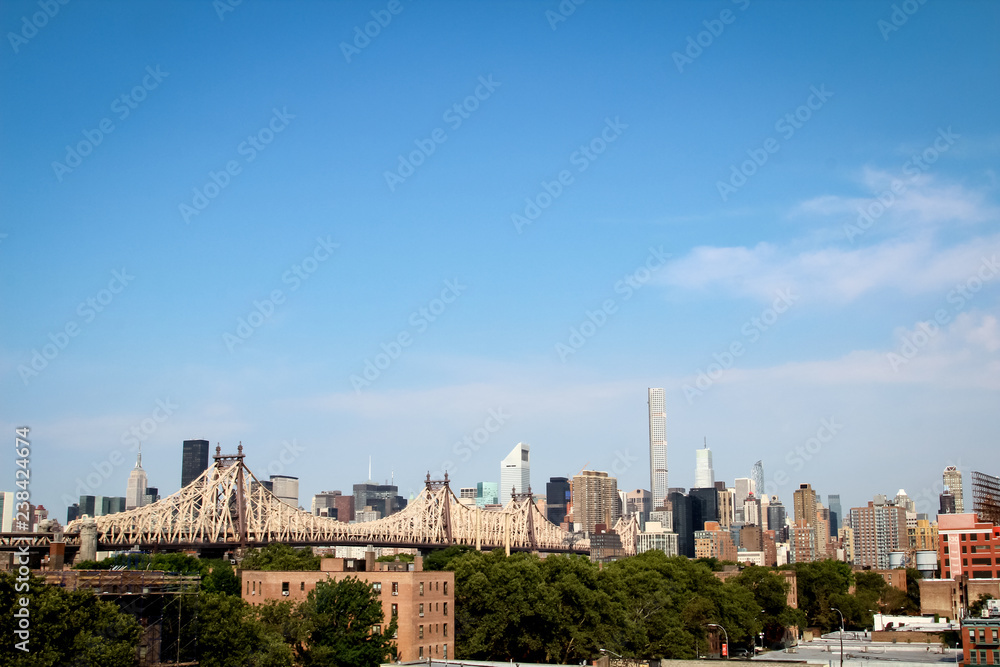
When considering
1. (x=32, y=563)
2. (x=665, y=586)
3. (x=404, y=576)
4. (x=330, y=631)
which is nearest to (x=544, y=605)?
(x=404, y=576)

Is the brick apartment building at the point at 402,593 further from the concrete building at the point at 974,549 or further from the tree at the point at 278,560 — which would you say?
the concrete building at the point at 974,549

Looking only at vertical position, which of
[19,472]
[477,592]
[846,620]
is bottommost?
[846,620]

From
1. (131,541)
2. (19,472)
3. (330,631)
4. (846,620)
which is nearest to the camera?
(19,472)

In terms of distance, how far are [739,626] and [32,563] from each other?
219ft

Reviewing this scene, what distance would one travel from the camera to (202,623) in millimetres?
60156

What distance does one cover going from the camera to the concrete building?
146750mm

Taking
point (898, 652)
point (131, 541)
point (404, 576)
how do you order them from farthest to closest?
point (131, 541) → point (898, 652) → point (404, 576)

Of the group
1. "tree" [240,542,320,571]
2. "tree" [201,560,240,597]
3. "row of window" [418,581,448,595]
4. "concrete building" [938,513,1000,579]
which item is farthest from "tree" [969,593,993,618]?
"tree" [201,560,240,597]

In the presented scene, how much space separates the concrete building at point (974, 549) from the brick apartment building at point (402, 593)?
298ft

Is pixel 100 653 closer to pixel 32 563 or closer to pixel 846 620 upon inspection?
pixel 32 563

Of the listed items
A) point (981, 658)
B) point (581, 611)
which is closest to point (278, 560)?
point (581, 611)

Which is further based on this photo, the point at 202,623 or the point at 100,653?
the point at 202,623

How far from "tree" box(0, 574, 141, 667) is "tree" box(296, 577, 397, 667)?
53.6 feet

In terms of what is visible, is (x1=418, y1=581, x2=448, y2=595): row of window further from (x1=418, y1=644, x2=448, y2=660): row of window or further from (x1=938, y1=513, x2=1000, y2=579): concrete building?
(x1=938, y1=513, x2=1000, y2=579): concrete building
